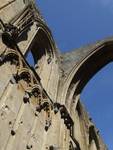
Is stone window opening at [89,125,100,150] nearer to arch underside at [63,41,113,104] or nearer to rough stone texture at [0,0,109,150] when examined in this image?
rough stone texture at [0,0,109,150]

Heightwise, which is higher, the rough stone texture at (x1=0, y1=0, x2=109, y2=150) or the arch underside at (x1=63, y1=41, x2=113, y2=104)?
the arch underside at (x1=63, y1=41, x2=113, y2=104)

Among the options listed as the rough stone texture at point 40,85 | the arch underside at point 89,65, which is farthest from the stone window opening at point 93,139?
the arch underside at point 89,65

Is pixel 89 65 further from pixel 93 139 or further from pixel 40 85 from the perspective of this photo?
pixel 40 85

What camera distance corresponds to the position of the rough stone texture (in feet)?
23.8

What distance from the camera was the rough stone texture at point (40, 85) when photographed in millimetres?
7242

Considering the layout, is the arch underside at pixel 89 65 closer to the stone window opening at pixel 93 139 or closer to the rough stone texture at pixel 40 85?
the rough stone texture at pixel 40 85

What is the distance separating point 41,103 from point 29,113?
2.23 ft

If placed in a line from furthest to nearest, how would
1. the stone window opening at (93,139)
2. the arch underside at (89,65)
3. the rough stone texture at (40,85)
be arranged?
1. the stone window opening at (93,139)
2. the arch underside at (89,65)
3. the rough stone texture at (40,85)

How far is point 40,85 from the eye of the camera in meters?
8.61

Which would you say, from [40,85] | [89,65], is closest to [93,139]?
[89,65]

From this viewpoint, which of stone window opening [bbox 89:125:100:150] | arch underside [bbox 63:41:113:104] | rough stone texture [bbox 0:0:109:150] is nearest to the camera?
rough stone texture [bbox 0:0:109:150]

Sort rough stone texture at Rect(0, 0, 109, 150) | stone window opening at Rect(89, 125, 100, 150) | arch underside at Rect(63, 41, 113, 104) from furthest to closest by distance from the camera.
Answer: stone window opening at Rect(89, 125, 100, 150) → arch underside at Rect(63, 41, 113, 104) → rough stone texture at Rect(0, 0, 109, 150)

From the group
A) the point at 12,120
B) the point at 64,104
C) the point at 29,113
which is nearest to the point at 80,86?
the point at 64,104

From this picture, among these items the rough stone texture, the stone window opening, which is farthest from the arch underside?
the stone window opening
